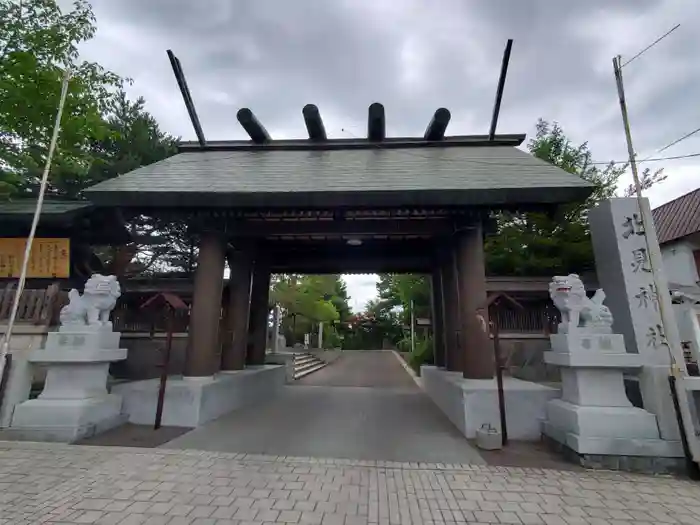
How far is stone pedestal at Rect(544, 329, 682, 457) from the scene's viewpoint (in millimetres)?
4070

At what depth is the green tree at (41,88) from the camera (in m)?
7.52

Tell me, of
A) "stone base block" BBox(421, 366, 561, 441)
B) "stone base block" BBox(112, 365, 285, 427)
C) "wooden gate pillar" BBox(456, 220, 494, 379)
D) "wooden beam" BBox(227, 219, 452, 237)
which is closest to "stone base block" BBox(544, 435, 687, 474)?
"stone base block" BBox(421, 366, 561, 441)

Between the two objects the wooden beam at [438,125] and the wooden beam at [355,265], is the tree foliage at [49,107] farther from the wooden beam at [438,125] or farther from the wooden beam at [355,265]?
the wooden beam at [438,125]

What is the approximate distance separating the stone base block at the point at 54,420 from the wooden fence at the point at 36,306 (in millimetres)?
1889

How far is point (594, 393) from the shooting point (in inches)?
174

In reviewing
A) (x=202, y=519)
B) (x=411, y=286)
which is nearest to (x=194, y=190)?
(x=202, y=519)

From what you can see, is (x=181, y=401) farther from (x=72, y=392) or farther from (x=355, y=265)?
(x=355, y=265)

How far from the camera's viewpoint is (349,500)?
309 centimetres

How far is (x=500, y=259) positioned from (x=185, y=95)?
973cm

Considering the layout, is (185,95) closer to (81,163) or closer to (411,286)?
(81,163)

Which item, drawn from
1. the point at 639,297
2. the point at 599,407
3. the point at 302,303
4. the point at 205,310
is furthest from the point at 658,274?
the point at 302,303

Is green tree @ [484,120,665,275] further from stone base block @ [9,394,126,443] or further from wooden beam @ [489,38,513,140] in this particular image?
stone base block @ [9,394,126,443]

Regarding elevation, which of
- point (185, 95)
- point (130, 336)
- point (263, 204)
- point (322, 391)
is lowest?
point (322, 391)

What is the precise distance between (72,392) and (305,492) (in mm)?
3962
